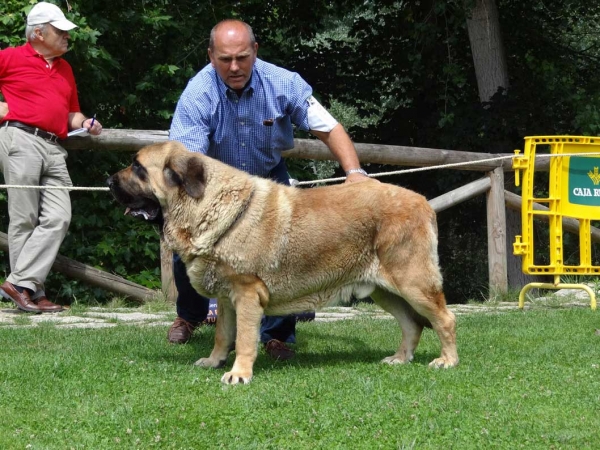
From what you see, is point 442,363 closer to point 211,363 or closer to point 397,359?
point 397,359

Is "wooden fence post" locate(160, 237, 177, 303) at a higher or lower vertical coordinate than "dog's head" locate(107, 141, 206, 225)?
lower

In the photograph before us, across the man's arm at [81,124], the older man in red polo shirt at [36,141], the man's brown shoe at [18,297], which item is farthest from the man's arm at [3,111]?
the man's brown shoe at [18,297]

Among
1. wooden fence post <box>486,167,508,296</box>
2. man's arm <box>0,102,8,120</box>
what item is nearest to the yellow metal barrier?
wooden fence post <box>486,167,508,296</box>

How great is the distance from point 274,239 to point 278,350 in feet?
3.48

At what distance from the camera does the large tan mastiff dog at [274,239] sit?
5293 millimetres

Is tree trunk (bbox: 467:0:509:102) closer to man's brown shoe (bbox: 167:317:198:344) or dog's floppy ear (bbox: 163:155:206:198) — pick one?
man's brown shoe (bbox: 167:317:198:344)

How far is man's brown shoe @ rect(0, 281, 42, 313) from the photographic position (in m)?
8.04

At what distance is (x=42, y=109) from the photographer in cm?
789

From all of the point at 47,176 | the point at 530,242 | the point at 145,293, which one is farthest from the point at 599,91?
the point at 47,176

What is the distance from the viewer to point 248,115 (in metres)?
5.98

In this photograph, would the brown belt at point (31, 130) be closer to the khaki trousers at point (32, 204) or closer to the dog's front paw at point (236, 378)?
the khaki trousers at point (32, 204)

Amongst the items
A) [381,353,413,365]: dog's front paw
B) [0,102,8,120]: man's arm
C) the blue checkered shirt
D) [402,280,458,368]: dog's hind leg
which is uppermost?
[0,102,8,120]: man's arm

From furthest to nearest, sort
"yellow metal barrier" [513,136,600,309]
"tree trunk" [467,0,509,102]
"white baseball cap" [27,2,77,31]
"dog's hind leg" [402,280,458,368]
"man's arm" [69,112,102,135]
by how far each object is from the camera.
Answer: "tree trunk" [467,0,509,102], "yellow metal barrier" [513,136,600,309], "man's arm" [69,112,102,135], "white baseball cap" [27,2,77,31], "dog's hind leg" [402,280,458,368]

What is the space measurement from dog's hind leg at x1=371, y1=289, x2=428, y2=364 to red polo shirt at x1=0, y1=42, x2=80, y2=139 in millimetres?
3542
